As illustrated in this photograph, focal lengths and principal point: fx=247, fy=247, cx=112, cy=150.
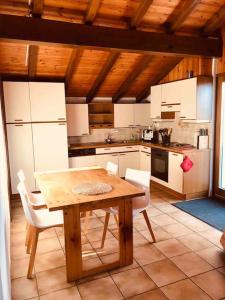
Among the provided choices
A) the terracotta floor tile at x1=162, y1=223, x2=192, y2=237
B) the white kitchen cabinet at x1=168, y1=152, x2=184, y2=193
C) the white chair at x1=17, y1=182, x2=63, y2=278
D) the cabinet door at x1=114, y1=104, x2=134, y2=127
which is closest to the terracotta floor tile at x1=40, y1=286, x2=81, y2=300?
the white chair at x1=17, y1=182, x2=63, y2=278

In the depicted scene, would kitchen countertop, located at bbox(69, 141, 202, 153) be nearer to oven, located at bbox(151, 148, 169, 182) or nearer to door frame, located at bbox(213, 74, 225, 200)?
oven, located at bbox(151, 148, 169, 182)

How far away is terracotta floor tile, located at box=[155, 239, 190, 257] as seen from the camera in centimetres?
273

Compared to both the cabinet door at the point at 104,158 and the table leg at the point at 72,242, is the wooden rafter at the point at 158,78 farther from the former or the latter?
the table leg at the point at 72,242

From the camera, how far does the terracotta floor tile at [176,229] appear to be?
10.4ft

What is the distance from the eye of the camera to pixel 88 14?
3.11 meters

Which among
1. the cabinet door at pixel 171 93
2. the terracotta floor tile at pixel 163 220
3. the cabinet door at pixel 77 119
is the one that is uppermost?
the cabinet door at pixel 171 93

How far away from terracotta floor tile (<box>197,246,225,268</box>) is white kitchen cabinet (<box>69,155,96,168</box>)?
9.74 ft

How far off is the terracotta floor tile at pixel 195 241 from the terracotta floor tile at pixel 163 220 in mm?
422

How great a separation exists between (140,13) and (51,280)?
3.28 metres

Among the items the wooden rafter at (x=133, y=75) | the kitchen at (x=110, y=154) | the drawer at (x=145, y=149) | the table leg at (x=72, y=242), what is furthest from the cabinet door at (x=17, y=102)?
the table leg at (x=72, y=242)

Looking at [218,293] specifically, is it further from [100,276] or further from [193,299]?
[100,276]

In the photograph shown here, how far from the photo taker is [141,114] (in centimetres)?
582

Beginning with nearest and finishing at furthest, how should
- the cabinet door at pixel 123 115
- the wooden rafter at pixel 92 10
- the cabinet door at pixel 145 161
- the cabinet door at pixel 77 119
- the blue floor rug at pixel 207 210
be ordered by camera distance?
the wooden rafter at pixel 92 10
the blue floor rug at pixel 207 210
the cabinet door at pixel 77 119
the cabinet door at pixel 145 161
the cabinet door at pixel 123 115

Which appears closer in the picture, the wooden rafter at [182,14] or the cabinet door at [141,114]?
the wooden rafter at [182,14]
